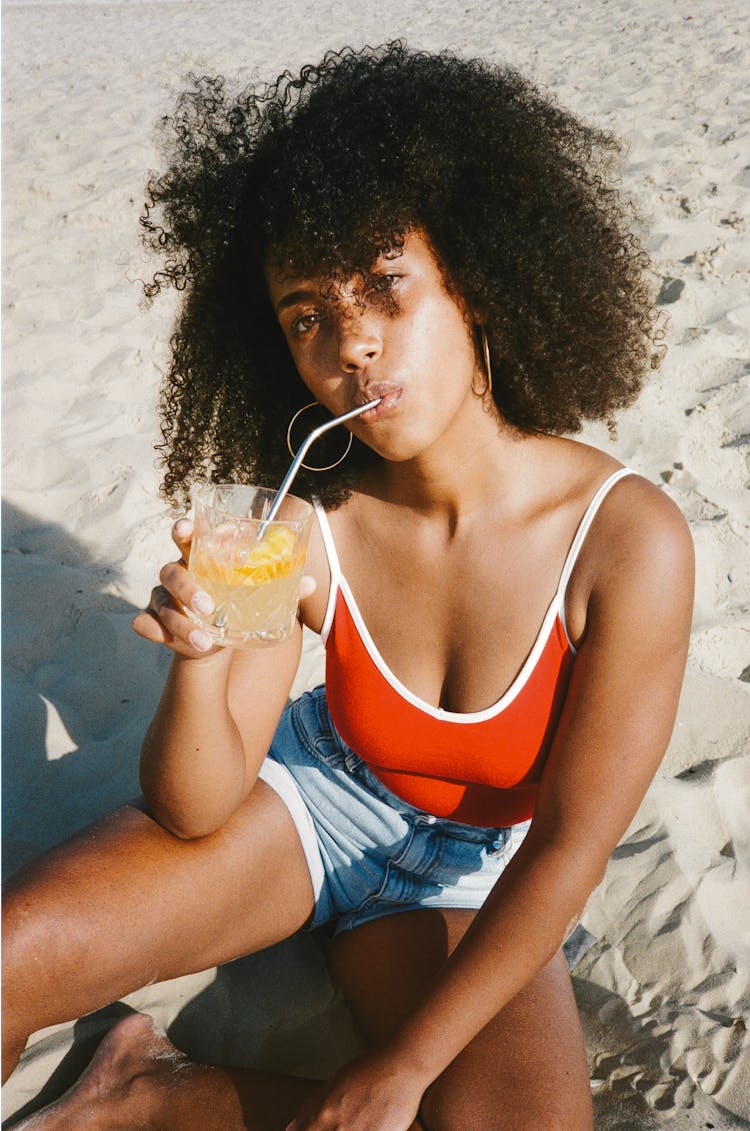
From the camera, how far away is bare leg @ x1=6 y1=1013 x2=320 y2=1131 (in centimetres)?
183

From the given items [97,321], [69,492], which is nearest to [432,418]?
[69,492]

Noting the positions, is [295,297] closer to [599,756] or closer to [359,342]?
[359,342]

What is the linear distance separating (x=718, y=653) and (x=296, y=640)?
56.6 inches

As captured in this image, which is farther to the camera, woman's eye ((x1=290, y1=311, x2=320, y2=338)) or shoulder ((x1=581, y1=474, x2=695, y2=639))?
woman's eye ((x1=290, y1=311, x2=320, y2=338))

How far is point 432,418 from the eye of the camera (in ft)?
5.79

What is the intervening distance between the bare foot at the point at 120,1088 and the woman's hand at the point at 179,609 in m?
0.88

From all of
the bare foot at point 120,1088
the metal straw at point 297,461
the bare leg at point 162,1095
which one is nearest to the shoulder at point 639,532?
the metal straw at point 297,461

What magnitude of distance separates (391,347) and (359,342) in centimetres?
6

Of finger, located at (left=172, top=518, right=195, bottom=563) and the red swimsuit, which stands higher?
finger, located at (left=172, top=518, right=195, bottom=563)

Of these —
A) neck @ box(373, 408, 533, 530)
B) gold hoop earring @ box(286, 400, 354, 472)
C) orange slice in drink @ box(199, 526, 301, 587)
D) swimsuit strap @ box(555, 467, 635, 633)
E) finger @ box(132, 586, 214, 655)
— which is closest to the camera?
orange slice in drink @ box(199, 526, 301, 587)

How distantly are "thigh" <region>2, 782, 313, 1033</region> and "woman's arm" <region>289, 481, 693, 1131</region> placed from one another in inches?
17.2

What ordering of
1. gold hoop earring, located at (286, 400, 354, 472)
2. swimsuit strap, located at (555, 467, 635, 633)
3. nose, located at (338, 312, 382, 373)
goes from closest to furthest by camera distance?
nose, located at (338, 312, 382, 373)
swimsuit strap, located at (555, 467, 635, 633)
gold hoop earring, located at (286, 400, 354, 472)

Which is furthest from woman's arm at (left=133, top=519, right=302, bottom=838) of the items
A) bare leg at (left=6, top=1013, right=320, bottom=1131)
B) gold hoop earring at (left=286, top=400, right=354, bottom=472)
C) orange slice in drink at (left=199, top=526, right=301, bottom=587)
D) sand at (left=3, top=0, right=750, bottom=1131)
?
sand at (left=3, top=0, right=750, bottom=1131)

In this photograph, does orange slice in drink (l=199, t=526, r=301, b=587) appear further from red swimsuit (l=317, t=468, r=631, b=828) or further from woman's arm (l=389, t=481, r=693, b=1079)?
woman's arm (l=389, t=481, r=693, b=1079)
